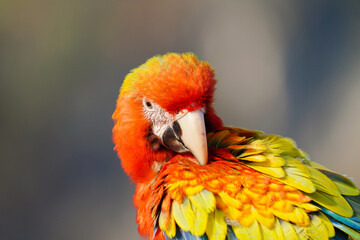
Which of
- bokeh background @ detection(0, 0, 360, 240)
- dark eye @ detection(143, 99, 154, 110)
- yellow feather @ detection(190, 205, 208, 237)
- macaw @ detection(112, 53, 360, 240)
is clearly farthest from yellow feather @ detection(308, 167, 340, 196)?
bokeh background @ detection(0, 0, 360, 240)

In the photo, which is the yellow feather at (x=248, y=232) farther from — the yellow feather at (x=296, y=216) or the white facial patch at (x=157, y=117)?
the white facial patch at (x=157, y=117)

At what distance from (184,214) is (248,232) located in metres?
0.11

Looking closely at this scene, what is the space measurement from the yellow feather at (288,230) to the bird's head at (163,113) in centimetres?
17

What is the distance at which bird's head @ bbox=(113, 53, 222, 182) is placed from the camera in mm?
584

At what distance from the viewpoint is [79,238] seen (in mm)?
1226

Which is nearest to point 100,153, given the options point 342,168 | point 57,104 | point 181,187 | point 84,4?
point 57,104

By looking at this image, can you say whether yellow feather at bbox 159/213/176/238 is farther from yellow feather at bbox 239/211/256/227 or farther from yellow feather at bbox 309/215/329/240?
yellow feather at bbox 309/215/329/240

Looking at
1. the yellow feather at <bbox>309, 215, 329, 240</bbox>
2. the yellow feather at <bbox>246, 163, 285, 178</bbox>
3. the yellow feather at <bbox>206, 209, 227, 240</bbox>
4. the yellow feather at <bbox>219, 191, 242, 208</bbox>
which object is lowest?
the yellow feather at <bbox>206, 209, 227, 240</bbox>

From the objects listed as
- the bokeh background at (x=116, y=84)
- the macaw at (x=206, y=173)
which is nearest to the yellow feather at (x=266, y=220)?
the macaw at (x=206, y=173)

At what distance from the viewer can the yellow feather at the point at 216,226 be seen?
52 centimetres

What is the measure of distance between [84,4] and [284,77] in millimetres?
823

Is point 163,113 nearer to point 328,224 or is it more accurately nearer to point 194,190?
point 194,190

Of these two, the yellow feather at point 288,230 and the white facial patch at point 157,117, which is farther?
the white facial patch at point 157,117

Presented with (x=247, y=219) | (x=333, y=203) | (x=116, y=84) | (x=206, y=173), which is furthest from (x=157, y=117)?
(x=116, y=84)
